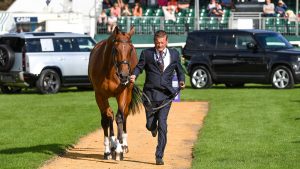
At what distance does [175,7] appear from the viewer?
41.0 meters

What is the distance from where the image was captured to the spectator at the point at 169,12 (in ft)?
130

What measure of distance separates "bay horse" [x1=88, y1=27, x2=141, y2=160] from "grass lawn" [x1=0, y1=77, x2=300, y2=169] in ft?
3.23

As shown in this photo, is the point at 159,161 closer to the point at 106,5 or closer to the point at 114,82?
the point at 114,82

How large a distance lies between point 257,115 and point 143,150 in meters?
6.11

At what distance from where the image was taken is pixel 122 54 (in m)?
12.8

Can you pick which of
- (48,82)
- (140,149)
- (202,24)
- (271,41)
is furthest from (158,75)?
(202,24)

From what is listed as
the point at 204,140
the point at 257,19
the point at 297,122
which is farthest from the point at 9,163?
the point at 257,19

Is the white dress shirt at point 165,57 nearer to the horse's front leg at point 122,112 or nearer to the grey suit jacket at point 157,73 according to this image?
the grey suit jacket at point 157,73

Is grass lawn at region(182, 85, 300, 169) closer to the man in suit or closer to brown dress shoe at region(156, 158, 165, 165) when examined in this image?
brown dress shoe at region(156, 158, 165, 165)

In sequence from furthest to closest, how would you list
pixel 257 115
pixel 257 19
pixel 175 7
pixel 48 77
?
1. pixel 175 7
2. pixel 257 19
3. pixel 48 77
4. pixel 257 115

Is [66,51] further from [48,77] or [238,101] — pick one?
[238,101]

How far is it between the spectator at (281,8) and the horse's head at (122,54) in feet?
86.6

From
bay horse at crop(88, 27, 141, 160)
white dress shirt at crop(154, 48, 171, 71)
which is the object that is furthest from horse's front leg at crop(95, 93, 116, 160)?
white dress shirt at crop(154, 48, 171, 71)

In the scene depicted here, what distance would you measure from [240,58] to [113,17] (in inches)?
419
